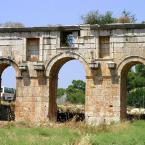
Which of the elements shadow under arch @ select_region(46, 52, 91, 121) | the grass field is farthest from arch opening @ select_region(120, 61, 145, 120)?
the grass field

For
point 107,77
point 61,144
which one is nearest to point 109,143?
point 61,144

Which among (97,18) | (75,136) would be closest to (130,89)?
(97,18)

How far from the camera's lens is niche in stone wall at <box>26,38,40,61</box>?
26.8 metres

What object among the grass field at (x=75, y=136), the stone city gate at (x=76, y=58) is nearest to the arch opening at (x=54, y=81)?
the stone city gate at (x=76, y=58)

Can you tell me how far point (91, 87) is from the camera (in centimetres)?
2542

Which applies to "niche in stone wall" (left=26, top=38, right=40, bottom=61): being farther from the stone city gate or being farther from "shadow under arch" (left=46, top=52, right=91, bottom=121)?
"shadow under arch" (left=46, top=52, right=91, bottom=121)

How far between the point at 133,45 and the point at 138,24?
1.06 m

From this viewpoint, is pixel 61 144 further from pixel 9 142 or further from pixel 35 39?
pixel 35 39

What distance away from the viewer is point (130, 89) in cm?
4866

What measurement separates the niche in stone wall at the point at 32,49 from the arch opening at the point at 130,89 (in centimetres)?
482

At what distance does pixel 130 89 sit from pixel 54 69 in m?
23.1

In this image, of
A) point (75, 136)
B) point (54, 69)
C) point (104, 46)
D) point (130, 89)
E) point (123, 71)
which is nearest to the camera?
point (75, 136)

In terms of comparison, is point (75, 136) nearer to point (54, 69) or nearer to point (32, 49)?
point (54, 69)

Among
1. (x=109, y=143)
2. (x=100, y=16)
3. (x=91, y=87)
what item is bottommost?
(x=109, y=143)
